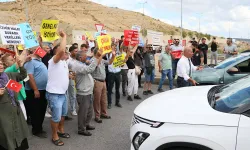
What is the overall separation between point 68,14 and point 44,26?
7433 cm

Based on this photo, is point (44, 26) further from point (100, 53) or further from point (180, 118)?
point (180, 118)

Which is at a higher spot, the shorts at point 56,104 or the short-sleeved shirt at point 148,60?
the short-sleeved shirt at point 148,60

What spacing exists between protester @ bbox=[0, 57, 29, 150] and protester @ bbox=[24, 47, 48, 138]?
1082mm

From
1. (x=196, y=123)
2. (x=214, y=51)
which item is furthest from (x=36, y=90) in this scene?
(x=214, y=51)

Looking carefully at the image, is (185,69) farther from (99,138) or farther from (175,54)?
(175,54)

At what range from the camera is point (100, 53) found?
569 centimetres

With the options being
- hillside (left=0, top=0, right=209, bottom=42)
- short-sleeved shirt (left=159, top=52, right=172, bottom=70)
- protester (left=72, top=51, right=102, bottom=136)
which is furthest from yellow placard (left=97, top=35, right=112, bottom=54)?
hillside (left=0, top=0, right=209, bottom=42)

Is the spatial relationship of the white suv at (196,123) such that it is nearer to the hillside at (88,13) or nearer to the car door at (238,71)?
the car door at (238,71)

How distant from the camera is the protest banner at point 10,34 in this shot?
4910 mm

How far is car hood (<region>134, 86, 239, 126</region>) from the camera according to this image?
2.98m

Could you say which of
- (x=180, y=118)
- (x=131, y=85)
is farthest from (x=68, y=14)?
(x=180, y=118)

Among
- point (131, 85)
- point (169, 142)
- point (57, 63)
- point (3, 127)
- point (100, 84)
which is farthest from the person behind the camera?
point (131, 85)

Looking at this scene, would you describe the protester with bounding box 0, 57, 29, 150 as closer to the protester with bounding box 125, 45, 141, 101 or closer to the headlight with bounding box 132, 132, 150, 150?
the headlight with bounding box 132, 132, 150, 150

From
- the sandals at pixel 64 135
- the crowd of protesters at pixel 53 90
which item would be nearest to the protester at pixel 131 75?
the crowd of protesters at pixel 53 90
